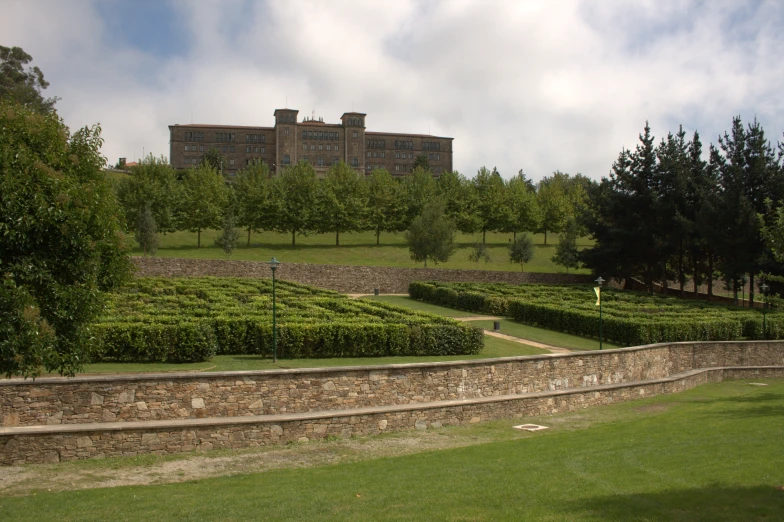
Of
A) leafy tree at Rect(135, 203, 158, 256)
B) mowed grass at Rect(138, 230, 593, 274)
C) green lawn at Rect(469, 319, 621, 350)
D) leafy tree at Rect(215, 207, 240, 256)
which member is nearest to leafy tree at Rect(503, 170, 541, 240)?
mowed grass at Rect(138, 230, 593, 274)

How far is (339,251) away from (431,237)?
14.2m

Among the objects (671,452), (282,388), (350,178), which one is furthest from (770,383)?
(350,178)

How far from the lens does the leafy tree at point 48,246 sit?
8734 mm

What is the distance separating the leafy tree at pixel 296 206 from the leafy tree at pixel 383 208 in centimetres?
587

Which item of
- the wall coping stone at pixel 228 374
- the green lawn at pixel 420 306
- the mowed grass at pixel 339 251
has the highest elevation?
the mowed grass at pixel 339 251

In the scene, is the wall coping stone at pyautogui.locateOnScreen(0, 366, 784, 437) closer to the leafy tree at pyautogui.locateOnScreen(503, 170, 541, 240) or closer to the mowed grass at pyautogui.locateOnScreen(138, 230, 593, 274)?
the mowed grass at pyautogui.locateOnScreen(138, 230, 593, 274)

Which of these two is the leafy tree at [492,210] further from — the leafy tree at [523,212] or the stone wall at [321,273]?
the stone wall at [321,273]

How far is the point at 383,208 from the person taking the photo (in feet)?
218

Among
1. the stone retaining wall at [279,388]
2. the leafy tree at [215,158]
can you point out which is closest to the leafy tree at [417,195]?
the leafy tree at [215,158]

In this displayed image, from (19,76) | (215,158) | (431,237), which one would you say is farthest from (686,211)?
(215,158)

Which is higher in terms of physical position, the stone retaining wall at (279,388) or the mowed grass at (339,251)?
the mowed grass at (339,251)

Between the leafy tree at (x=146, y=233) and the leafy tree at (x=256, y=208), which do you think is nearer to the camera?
the leafy tree at (x=146, y=233)

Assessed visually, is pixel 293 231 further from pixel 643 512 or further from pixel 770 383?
pixel 643 512

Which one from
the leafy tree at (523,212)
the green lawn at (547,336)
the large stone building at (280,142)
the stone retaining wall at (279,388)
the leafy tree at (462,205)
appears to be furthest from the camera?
the large stone building at (280,142)
